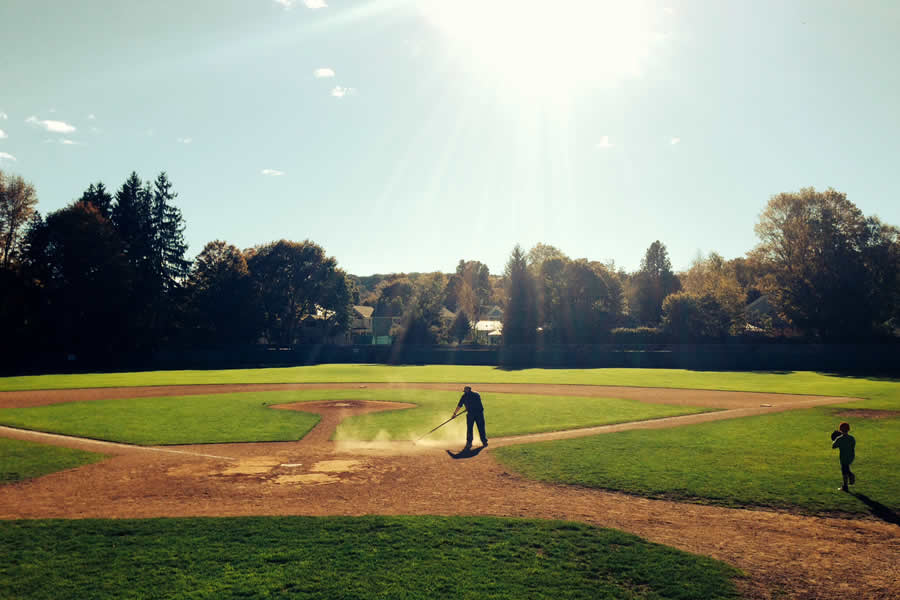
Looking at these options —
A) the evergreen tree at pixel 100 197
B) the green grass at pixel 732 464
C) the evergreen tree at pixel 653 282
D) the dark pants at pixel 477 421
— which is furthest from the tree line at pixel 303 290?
the dark pants at pixel 477 421

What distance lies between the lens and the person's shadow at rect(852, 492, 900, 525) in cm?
1070

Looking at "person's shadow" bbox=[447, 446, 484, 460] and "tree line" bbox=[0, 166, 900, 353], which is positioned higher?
"tree line" bbox=[0, 166, 900, 353]

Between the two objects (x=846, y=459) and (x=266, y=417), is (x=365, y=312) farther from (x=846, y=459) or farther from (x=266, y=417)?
(x=846, y=459)

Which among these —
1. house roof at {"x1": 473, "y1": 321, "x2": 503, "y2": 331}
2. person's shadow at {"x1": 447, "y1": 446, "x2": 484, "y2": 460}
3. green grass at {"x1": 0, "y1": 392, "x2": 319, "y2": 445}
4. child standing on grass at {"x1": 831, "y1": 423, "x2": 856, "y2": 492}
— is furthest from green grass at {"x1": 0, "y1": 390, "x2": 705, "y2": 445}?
house roof at {"x1": 473, "y1": 321, "x2": 503, "y2": 331}

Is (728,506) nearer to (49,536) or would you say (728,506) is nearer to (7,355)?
(49,536)

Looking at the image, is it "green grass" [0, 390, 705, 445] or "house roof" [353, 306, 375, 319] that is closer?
"green grass" [0, 390, 705, 445]

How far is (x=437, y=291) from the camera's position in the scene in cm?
8400

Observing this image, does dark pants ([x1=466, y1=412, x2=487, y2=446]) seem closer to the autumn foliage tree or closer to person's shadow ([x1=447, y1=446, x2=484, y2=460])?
person's shadow ([x1=447, y1=446, x2=484, y2=460])

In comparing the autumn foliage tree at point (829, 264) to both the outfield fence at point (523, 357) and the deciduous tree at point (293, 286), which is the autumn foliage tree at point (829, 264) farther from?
the deciduous tree at point (293, 286)

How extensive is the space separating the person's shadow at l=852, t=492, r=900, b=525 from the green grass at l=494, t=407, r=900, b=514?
35 mm

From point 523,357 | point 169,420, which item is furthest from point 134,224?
point 169,420

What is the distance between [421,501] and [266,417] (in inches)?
550

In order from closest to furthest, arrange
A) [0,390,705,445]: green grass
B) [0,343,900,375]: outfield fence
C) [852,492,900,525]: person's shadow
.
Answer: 1. [852,492,900,525]: person's shadow
2. [0,390,705,445]: green grass
3. [0,343,900,375]: outfield fence

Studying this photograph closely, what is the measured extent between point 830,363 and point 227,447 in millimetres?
62389
